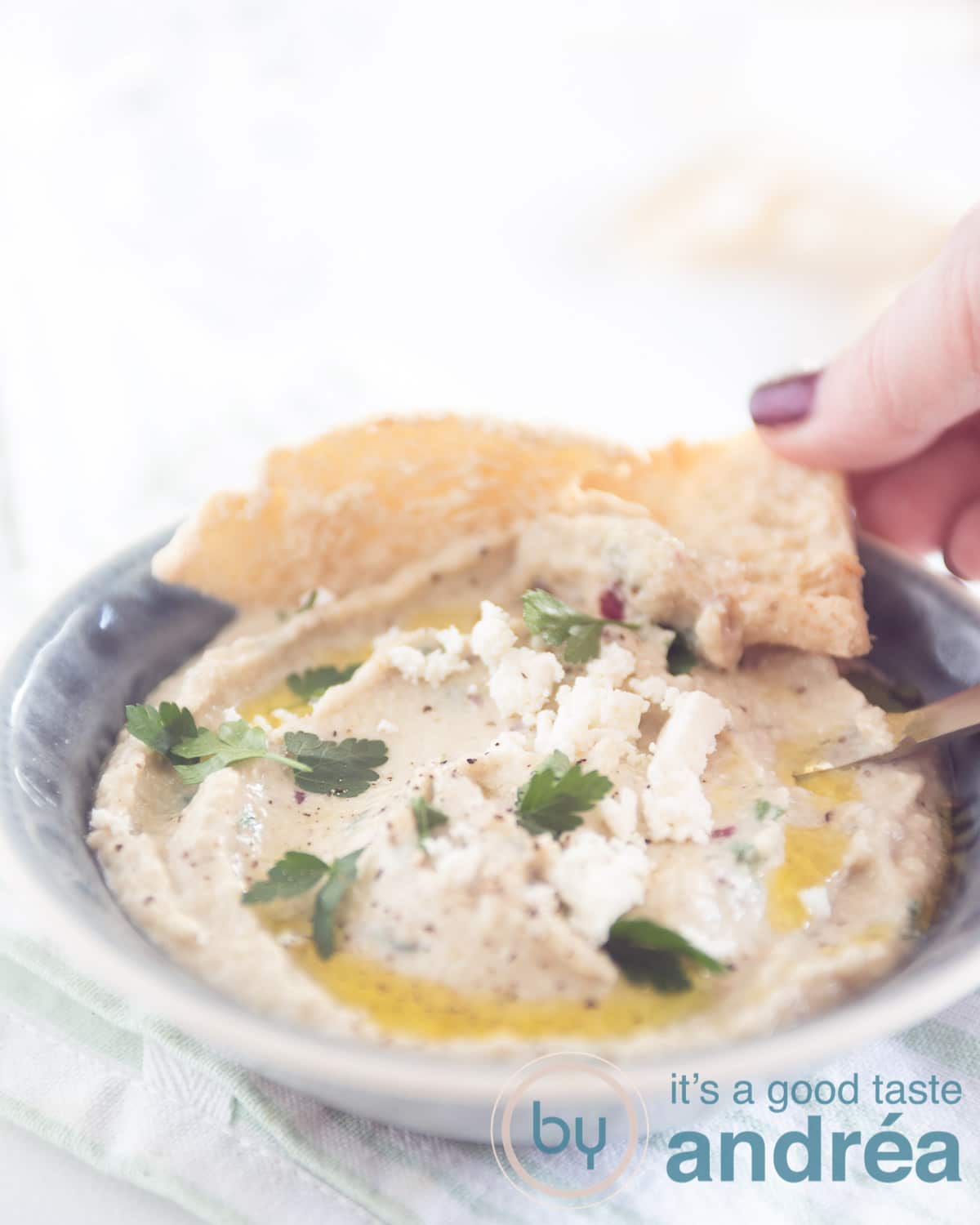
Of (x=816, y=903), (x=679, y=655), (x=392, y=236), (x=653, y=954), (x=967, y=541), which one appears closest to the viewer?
(x=653, y=954)

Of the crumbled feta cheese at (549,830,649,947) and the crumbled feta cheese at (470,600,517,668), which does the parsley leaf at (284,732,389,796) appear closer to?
the crumbled feta cheese at (470,600,517,668)

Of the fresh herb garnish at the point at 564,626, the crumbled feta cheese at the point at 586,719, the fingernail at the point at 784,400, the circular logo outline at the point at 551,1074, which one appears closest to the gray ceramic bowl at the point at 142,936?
the circular logo outline at the point at 551,1074

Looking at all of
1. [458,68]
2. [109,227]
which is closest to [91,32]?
[109,227]

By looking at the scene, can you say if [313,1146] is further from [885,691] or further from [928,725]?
[885,691]

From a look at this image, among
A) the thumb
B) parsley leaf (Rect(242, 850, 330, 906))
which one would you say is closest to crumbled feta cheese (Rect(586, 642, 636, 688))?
parsley leaf (Rect(242, 850, 330, 906))

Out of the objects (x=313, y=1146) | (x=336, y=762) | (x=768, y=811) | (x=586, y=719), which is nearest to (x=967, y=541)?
(x=768, y=811)

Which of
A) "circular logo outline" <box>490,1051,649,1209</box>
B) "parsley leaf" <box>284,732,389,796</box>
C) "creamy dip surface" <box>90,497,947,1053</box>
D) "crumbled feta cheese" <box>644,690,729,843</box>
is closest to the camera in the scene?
"circular logo outline" <box>490,1051,649,1209</box>

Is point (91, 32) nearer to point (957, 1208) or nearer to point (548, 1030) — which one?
point (548, 1030)
